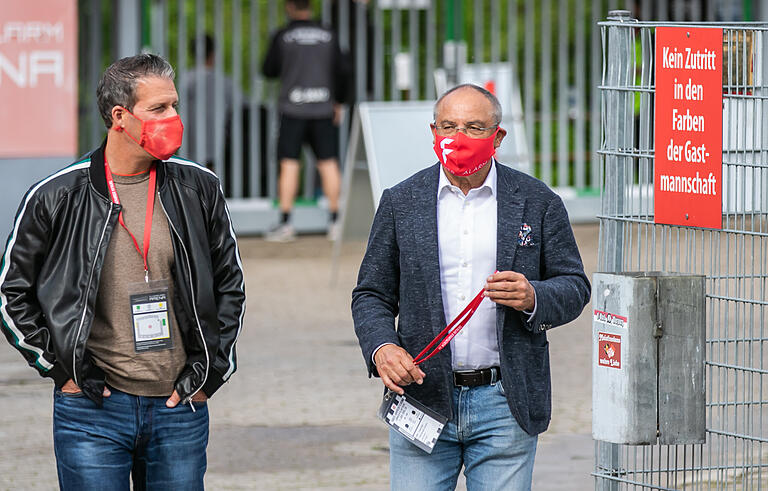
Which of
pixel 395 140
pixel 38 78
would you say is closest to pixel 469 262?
pixel 395 140

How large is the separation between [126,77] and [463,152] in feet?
3.09

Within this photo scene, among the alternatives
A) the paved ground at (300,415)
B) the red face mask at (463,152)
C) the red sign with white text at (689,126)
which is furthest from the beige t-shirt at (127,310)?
the paved ground at (300,415)

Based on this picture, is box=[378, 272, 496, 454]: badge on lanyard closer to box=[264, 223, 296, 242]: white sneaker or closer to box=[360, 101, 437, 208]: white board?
box=[360, 101, 437, 208]: white board

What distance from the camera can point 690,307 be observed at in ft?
13.5

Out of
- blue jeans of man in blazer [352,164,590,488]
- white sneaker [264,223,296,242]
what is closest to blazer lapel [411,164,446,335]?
blue jeans of man in blazer [352,164,590,488]

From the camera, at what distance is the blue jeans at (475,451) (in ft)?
12.5

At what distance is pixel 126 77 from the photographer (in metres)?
3.81

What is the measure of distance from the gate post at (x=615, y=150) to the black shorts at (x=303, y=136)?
8558mm

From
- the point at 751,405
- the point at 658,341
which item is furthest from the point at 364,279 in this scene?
the point at 751,405

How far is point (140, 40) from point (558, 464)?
26.8 feet

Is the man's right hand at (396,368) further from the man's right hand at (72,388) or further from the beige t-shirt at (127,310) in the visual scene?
the man's right hand at (72,388)

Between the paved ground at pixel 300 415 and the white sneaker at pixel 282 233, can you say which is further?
the white sneaker at pixel 282 233

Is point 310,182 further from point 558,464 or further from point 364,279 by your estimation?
point 364,279

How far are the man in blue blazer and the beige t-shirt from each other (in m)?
0.56
